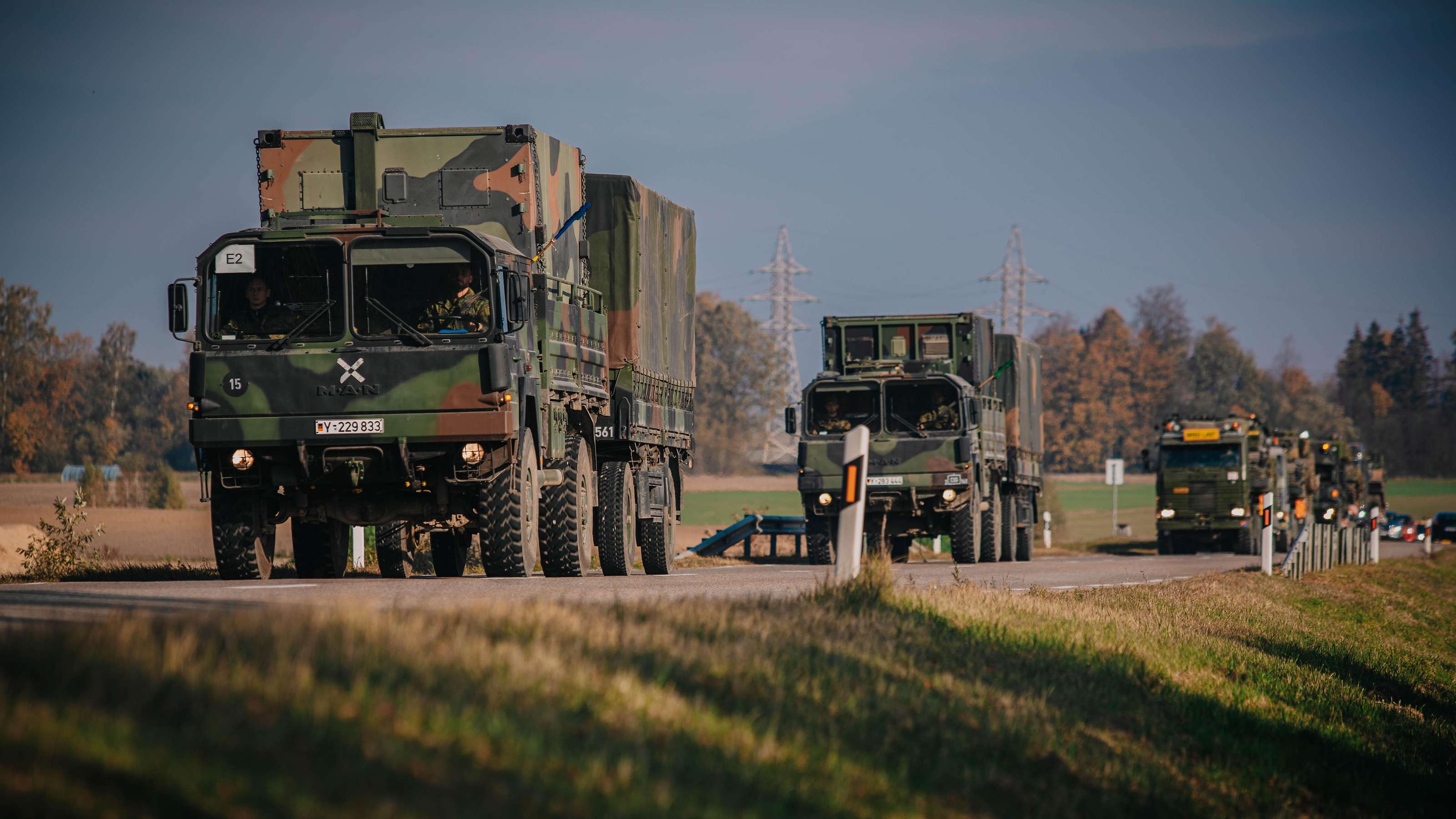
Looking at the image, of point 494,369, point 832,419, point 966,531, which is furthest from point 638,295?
point 966,531

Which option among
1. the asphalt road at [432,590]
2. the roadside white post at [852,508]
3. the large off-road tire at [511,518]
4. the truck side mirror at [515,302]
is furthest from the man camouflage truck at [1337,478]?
the roadside white post at [852,508]

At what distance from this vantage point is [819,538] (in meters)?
24.6

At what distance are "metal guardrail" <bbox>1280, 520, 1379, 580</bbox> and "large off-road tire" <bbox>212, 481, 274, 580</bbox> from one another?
1474 cm

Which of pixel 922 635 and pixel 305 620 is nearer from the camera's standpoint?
pixel 305 620

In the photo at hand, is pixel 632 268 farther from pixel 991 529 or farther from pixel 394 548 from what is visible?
pixel 991 529

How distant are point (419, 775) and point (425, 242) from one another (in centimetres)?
859

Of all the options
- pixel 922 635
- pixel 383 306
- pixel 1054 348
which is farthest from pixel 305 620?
pixel 1054 348

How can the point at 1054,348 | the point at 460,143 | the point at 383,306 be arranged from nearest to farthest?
the point at 383,306, the point at 460,143, the point at 1054,348

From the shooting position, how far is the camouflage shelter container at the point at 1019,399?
28.9 metres

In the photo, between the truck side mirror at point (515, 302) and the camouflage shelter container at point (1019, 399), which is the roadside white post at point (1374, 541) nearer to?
the camouflage shelter container at point (1019, 399)

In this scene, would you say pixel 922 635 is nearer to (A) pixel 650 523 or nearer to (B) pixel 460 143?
(B) pixel 460 143

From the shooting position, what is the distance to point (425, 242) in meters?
12.2

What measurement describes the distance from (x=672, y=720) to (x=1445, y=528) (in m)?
59.4

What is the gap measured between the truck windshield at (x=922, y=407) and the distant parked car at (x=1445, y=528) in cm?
3917
